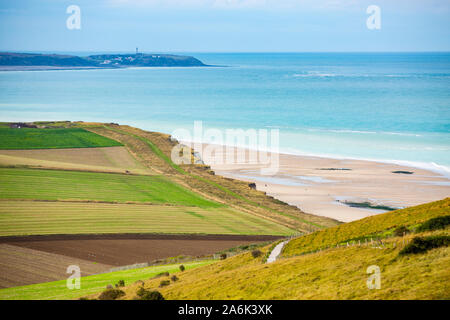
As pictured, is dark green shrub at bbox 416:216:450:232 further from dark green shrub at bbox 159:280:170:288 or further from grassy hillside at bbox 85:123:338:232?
grassy hillside at bbox 85:123:338:232

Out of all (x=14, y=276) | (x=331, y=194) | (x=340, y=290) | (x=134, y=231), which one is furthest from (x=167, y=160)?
(x=340, y=290)

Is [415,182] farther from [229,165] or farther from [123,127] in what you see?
[123,127]

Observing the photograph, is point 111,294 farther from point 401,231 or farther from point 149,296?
point 401,231

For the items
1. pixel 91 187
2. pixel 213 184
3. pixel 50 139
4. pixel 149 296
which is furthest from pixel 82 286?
pixel 50 139

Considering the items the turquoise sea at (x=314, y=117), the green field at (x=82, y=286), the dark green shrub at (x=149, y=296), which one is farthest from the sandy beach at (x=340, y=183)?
the dark green shrub at (x=149, y=296)

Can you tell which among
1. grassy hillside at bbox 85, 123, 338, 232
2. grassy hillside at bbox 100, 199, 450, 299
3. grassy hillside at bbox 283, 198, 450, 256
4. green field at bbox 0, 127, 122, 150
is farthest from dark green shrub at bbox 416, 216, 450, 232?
green field at bbox 0, 127, 122, 150
